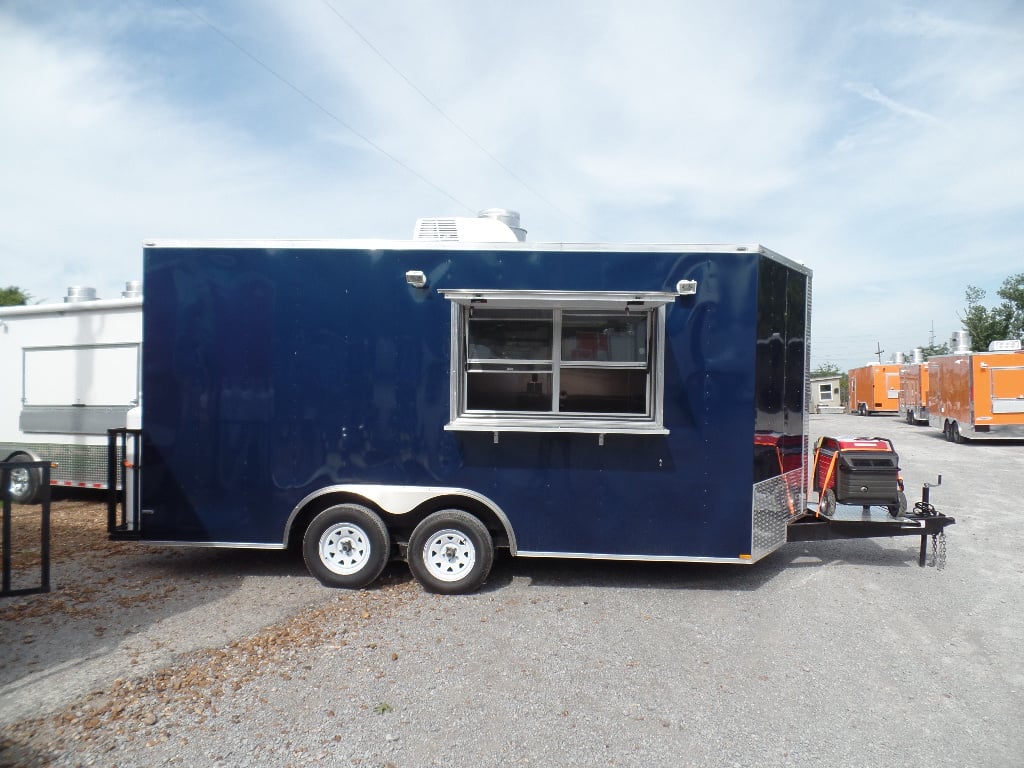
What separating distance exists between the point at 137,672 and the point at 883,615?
5.16m

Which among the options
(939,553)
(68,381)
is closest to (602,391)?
(939,553)

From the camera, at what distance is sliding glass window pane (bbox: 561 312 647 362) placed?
5273mm

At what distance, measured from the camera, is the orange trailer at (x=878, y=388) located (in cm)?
3005

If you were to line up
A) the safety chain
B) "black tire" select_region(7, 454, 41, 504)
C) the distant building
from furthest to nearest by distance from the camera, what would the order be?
the distant building, "black tire" select_region(7, 454, 41, 504), the safety chain

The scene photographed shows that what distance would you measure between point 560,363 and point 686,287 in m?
1.15

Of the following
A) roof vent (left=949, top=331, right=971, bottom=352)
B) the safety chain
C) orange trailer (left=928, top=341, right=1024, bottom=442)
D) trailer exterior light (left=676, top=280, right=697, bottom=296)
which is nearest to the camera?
trailer exterior light (left=676, top=280, right=697, bottom=296)

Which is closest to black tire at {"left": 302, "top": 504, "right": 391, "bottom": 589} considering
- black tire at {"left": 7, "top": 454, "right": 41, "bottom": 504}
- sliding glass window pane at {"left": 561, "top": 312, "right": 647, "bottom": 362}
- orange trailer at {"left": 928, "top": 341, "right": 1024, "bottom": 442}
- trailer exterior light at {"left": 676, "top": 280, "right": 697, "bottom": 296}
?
sliding glass window pane at {"left": 561, "top": 312, "right": 647, "bottom": 362}

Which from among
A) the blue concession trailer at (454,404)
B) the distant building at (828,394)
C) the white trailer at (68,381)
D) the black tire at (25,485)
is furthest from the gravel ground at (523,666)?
the distant building at (828,394)

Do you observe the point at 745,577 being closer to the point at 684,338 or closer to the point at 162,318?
the point at 684,338

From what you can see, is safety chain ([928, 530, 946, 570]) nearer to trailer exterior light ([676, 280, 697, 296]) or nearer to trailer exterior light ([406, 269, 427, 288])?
trailer exterior light ([676, 280, 697, 296])

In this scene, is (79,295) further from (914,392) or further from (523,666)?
(914,392)

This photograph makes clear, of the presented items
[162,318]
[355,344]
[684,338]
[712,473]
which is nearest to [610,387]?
[684,338]

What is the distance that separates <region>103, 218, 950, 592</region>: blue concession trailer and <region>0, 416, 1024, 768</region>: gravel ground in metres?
0.48

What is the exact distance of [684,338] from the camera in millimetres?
5230
